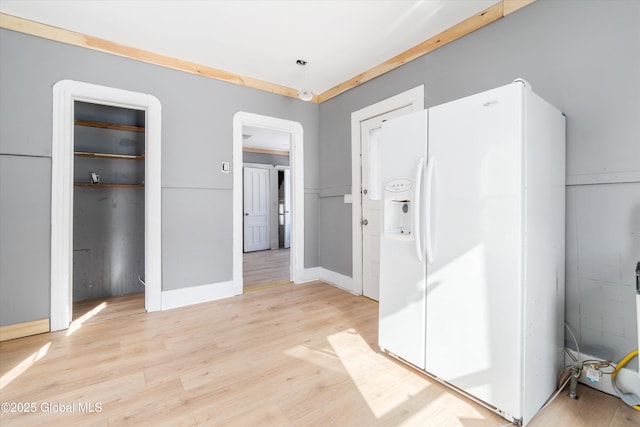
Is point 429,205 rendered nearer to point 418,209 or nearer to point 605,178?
point 418,209

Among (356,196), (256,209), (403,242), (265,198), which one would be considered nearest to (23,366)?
(403,242)

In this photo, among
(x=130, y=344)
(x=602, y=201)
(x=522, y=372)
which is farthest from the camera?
(x=130, y=344)

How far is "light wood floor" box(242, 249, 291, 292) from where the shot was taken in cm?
407

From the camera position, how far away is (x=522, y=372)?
140 cm

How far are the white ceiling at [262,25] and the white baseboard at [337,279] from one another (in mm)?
2601

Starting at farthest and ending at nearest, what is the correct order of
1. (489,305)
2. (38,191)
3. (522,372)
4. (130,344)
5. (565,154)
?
(38,191), (130,344), (565,154), (489,305), (522,372)

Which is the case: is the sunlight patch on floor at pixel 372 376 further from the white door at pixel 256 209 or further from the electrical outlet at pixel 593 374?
the white door at pixel 256 209

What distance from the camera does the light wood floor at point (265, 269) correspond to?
4.07 metres

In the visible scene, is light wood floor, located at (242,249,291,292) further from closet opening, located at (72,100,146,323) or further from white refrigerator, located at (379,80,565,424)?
white refrigerator, located at (379,80,565,424)

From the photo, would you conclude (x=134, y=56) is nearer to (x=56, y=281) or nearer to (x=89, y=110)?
(x=89, y=110)

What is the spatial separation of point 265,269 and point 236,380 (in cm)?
323

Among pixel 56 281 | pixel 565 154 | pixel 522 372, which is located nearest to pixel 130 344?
pixel 56 281

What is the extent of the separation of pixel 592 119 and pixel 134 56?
3.87 meters

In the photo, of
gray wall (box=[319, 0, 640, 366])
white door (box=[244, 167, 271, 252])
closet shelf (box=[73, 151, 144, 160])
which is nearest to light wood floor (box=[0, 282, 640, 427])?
gray wall (box=[319, 0, 640, 366])
